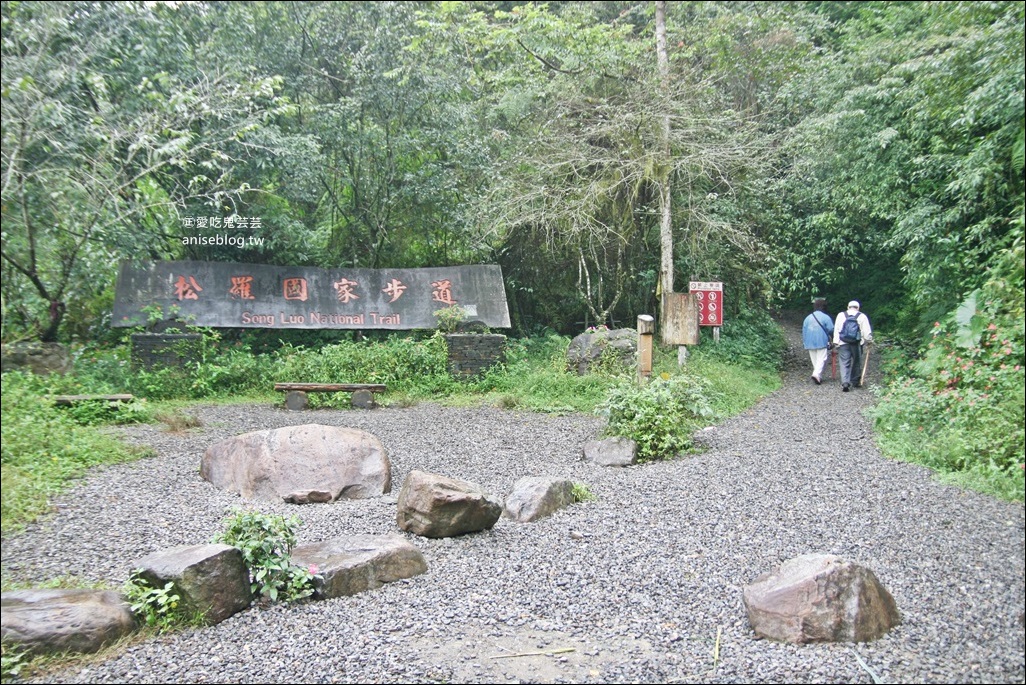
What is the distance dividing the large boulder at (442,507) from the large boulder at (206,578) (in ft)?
3.28

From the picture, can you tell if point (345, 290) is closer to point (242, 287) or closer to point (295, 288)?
point (295, 288)

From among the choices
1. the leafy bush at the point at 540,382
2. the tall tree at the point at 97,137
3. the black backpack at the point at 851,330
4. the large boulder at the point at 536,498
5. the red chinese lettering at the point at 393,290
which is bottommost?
the large boulder at the point at 536,498

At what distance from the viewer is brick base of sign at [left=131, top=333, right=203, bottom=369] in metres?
4.45

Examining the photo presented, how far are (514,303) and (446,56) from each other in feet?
8.30

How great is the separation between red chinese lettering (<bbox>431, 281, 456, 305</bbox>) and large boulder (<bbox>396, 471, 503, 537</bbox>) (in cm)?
344

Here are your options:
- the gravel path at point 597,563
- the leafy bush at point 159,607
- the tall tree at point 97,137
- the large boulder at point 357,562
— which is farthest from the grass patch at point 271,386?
the large boulder at point 357,562

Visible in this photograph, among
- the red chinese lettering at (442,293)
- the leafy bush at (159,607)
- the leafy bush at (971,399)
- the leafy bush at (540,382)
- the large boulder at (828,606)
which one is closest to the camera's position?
the large boulder at (828,606)

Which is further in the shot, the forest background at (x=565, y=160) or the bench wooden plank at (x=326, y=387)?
the bench wooden plank at (x=326, y=387)

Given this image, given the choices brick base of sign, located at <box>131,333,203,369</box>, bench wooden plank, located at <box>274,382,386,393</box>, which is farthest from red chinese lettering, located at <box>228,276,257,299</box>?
bench wooden plank, located at <box>274,382,386,393</box>

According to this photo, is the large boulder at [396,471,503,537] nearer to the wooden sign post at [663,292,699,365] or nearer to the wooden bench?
the wooden bench

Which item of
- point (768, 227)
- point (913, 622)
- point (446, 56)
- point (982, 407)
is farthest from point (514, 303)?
point (913, 622)

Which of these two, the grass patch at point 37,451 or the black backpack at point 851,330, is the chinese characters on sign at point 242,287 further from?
the black backpack at point 851,330

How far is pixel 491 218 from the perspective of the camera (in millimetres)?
7141

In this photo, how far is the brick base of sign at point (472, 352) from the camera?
5.71m
